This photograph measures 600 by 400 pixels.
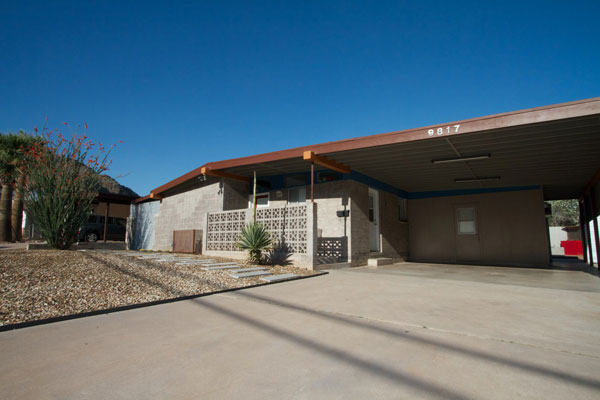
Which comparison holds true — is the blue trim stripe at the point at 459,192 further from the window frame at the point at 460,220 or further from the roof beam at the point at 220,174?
the roof beam at the point at 220,174

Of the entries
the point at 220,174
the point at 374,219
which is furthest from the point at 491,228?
the point at 220,174

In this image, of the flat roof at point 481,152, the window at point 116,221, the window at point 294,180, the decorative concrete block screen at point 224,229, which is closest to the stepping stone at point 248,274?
the decorative concrete block screen at point 224,229

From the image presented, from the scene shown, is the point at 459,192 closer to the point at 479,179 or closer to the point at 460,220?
the point at 460,220

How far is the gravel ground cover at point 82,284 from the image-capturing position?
3.32 meters

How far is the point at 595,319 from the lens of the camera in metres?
3.19

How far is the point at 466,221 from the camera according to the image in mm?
12102

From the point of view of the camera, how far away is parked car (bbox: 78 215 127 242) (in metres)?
18.2

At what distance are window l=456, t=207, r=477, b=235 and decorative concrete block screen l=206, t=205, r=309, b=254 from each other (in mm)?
7692

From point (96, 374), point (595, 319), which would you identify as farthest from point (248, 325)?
point (595, 319)

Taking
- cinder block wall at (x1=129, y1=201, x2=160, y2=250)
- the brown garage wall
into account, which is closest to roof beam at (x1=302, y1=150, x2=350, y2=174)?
the brown garage wall

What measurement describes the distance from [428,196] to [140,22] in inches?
473

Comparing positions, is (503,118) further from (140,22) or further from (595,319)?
(140,22)

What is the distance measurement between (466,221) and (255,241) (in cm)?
905

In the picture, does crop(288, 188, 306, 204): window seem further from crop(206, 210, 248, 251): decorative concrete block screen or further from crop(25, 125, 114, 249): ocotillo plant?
crop(25, 125, 114, 249): ocotillo plant
